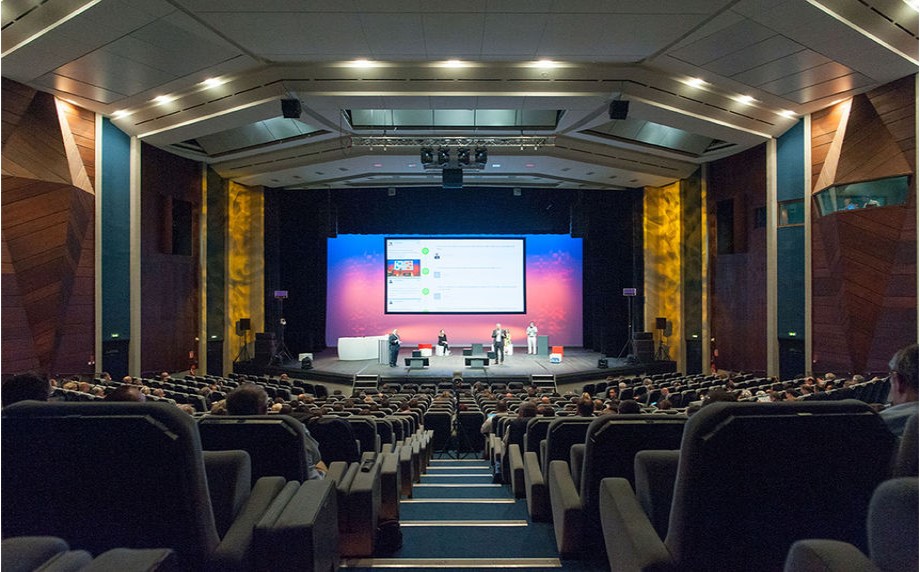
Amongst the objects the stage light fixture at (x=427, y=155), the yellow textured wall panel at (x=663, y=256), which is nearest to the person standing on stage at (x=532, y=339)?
the yellow textured wall panel at (x=663, y=256)

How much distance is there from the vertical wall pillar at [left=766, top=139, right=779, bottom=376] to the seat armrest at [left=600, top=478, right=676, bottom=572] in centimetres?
1385

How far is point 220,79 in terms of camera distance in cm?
1148

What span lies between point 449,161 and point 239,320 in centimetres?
842

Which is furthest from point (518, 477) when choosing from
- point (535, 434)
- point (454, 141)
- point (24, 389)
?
point (454, 141)

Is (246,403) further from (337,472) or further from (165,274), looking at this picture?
(165,274)

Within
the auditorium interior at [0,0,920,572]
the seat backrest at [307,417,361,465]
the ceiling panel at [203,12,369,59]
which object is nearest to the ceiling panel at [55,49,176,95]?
the auditorium interior at [0,0,920,572]

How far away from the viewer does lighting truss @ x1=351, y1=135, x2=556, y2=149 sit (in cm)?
1433

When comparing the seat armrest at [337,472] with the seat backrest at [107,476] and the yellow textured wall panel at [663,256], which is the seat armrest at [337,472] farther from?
the yellow textured wall panel at [663,256]

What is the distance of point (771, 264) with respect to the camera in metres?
14.2

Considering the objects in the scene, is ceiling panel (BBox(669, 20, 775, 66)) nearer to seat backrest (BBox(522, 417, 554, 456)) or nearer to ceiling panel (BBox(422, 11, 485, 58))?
ceiling panel (BBox(422, 11, 485, 58))

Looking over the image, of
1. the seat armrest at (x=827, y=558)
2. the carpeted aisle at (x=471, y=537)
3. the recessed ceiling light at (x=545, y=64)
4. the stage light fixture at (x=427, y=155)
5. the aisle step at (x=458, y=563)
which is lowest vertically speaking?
the carpeted aisle at (x=471, y=537)

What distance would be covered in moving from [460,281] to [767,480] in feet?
61.1

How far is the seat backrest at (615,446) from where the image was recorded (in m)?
2.45

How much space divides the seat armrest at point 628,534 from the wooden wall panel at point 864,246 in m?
11.2
